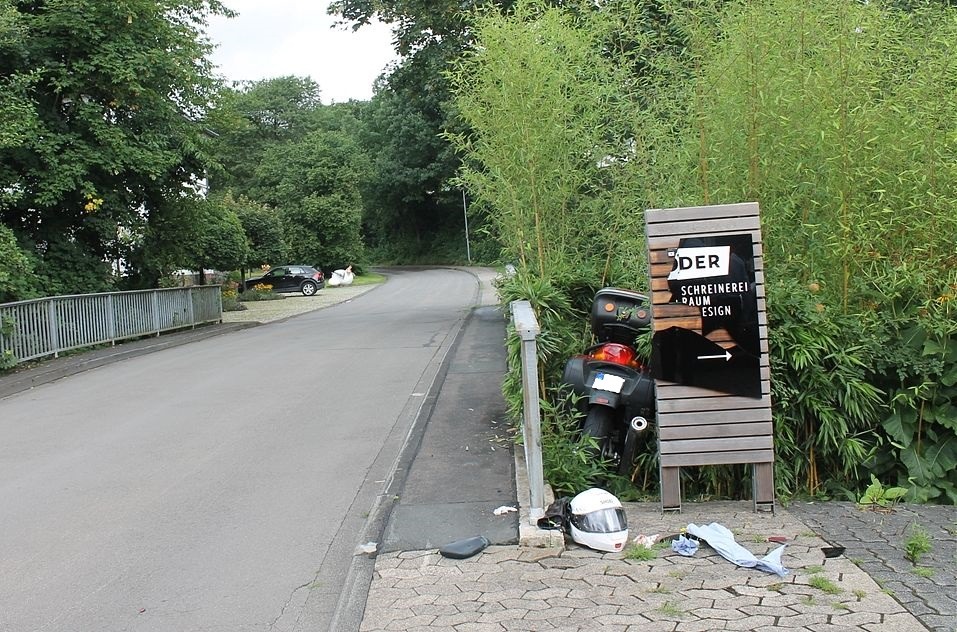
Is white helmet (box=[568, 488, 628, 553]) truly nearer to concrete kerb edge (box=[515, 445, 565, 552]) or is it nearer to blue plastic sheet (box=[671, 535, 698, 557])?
concrete kerb edge (box=[515, 445, 565, 552])

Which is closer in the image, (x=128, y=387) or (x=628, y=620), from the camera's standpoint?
(x=628, y=620)

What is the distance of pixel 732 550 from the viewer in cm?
437

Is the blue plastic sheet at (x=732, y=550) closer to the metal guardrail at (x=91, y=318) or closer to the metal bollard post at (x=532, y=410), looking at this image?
the metal bollard post at (x=532, y=410)

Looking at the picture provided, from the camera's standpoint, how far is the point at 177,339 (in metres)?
18.5

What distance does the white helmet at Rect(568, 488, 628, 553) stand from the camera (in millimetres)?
4488

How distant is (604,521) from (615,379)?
4.84 ft

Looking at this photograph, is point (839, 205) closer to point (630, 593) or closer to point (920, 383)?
point (920, 383)

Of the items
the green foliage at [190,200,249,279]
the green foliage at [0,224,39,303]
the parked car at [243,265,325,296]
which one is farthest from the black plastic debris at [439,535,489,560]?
the parked car at [243,265,325,296]

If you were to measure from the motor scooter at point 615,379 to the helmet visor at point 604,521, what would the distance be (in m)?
1.17

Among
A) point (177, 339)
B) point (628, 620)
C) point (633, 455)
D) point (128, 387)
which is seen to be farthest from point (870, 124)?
point (177, 339)

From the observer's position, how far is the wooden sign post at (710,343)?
5.16 m

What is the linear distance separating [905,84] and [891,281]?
134 centimetres

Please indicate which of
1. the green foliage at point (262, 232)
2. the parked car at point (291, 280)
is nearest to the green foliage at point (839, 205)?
the green foliage at point (262, 232)

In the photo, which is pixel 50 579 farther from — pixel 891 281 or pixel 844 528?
pixel 891 281
